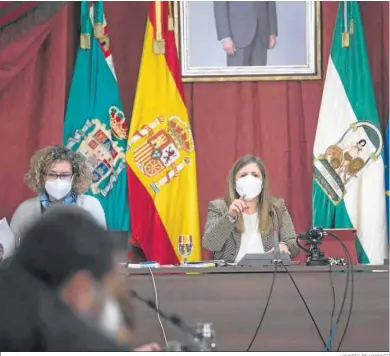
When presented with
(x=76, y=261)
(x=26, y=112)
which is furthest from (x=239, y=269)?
(x=26, y=112)

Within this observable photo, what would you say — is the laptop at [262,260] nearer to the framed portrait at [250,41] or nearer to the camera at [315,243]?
the camera at [315,243]

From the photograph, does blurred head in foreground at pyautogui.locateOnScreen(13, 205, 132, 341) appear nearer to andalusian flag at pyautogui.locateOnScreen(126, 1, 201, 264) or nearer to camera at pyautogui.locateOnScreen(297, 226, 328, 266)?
camera at pyautogui.locateOnScreen(297, 226, 328, 266)

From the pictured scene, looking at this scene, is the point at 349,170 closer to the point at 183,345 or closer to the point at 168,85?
the point at 168,85

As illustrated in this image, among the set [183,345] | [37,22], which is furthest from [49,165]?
[183,345]

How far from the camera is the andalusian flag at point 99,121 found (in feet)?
15.1

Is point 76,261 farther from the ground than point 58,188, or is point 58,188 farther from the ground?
point 58,188

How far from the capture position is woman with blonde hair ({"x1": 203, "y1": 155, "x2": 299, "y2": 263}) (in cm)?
353

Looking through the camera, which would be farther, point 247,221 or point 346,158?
point 346,158

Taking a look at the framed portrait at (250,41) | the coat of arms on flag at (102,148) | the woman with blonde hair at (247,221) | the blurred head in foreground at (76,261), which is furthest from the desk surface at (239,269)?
the framed portrait at (250,41)

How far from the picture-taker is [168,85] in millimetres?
4645

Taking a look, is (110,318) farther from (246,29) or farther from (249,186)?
(246,29)

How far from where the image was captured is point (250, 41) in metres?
4.73

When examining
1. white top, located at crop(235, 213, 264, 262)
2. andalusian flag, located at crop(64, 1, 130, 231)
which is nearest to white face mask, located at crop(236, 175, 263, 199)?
white top, located at crop(235, 213, 264, 262)

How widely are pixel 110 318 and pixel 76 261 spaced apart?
14cm
